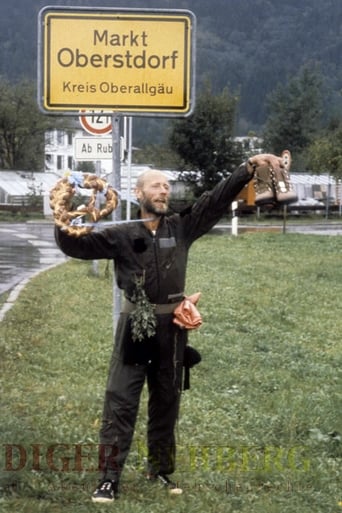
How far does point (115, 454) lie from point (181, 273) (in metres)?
1.05

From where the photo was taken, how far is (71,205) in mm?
5609

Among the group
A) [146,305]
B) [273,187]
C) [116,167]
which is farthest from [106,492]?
[116,167]

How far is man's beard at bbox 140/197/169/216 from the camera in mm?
5797

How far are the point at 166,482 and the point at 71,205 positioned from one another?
5.50 ft

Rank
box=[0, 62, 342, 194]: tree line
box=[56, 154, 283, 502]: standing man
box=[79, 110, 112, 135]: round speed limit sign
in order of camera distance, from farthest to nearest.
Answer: box=[0, 62, 342, 194]: tree line < box=[79, 110, 112, 135]: round speed limit sign < box=[56, 154, 283, 502]: standing man

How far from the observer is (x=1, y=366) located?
900 cm

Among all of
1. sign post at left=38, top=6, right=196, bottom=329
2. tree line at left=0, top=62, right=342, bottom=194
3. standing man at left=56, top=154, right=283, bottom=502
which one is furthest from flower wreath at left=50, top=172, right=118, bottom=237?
tree line at left=0, top=62, right=342, bottom=194

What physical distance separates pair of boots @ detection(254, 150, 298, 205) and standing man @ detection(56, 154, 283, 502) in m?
0.04

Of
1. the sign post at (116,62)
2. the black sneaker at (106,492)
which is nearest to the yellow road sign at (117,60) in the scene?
the sign post at (116,62)

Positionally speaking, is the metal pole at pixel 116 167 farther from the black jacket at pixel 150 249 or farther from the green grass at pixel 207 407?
the green grass at pixel 207 407

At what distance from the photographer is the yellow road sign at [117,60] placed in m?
6.37

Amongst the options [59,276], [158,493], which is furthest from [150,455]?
[59,276]

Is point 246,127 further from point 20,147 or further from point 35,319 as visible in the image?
point 35,319

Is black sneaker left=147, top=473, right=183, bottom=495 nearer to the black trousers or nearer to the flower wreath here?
the black trousers
